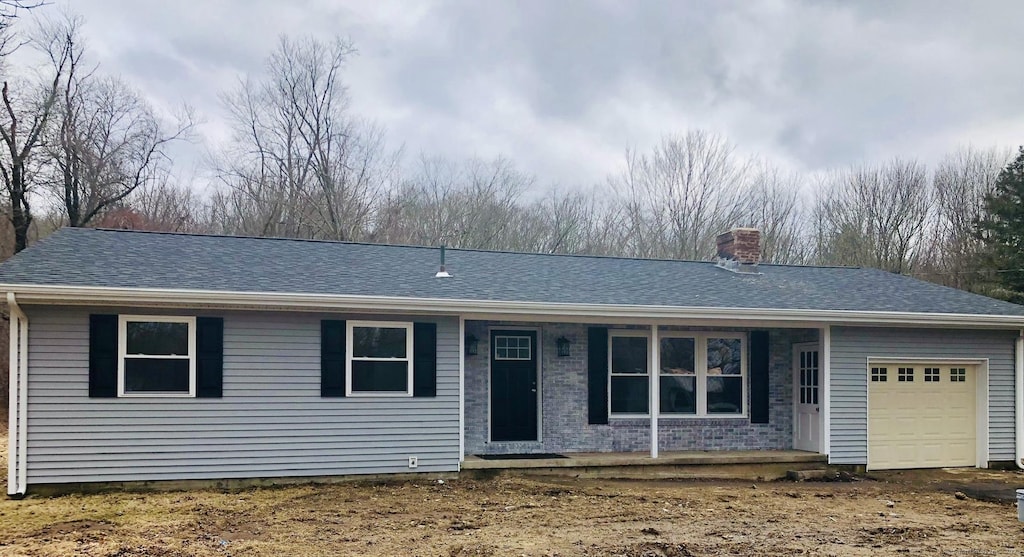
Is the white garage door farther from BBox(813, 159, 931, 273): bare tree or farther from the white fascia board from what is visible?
BBox(813, 159, 931, 273): bare tree

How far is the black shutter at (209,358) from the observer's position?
31.7 ft

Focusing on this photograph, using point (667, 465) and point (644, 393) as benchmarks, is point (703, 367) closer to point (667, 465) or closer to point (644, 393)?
point (644, 393)

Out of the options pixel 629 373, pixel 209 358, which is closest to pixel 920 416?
pixel 629 373

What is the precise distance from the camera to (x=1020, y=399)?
1251 centimetres

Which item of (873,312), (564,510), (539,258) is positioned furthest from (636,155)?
(564,510)

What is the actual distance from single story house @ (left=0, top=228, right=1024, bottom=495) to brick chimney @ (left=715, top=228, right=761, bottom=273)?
2.0 inches

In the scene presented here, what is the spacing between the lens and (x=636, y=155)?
31.5m

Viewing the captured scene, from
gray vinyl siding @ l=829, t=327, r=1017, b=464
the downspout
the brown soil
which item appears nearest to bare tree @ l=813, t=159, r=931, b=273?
the downspout

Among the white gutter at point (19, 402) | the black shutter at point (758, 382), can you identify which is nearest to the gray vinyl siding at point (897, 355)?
the black shutter at point (758, 382)

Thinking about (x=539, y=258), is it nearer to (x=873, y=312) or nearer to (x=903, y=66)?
(x=873, y=312)

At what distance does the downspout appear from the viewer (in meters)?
12.5

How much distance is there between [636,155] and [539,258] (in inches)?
731

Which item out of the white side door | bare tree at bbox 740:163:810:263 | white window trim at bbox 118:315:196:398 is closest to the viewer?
white window trim at bbox 118:315:196:398

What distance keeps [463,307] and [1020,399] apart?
8827 millimetres
